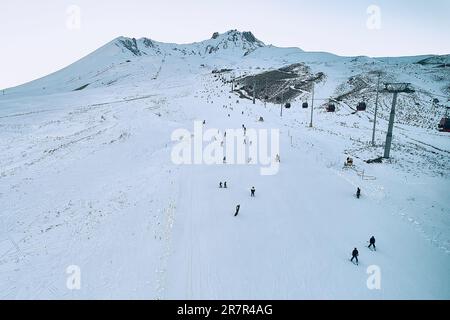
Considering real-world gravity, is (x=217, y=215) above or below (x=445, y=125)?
below

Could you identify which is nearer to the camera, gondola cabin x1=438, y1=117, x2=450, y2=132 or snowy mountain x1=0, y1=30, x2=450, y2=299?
snowy mountain x1=0, y1=30, x2=450, y2=299

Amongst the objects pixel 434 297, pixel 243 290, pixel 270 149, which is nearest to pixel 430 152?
pixel 270 149

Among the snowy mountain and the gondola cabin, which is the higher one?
the gondola cabin

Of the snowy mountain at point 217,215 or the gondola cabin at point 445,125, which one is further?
the gondola cabin at point 445,125

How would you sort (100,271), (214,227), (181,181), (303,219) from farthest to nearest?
(181,181), (303,219), (214,227), (100,271)

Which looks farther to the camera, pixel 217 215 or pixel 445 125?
pixel 445 125

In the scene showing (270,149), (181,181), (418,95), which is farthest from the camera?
(418,95)

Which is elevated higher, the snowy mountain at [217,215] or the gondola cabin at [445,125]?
the gondola cabin at [445,125]

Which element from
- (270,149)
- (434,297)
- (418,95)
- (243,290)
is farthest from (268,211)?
(418,95)
